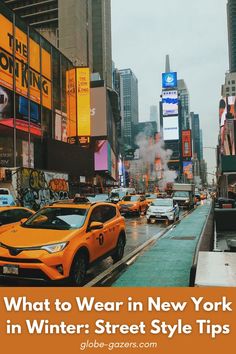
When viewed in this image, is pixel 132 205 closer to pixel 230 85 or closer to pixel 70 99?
pixel 70 99

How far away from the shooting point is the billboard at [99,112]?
9262 cm

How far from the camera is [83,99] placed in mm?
49656

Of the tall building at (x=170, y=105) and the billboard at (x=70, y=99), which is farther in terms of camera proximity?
the tall building at (x=170, y=105)

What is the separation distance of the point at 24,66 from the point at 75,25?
59.4 m

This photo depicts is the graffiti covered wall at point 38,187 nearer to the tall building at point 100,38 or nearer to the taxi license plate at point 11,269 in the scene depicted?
the taxi license plate at point 11,269

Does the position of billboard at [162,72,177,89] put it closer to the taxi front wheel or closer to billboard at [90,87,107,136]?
billboard at [90,87,107,136]

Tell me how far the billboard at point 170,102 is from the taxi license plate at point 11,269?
178752 mm

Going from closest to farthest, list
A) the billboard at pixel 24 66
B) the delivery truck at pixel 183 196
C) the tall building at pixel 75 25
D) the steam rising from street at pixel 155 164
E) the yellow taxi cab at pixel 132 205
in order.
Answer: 1. the yellow taxi cab at pixel 132 205
2. the billboard at pixel 24 66
3. the delivery truck at pixel 183 196
4. the tall building at pixel 75 25
5. the steam rising from street at pixel 155 164

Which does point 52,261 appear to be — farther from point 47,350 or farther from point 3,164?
point 3,164

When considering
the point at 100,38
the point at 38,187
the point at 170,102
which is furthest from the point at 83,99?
the point at 170,102

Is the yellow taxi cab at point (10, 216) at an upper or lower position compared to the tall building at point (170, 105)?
lower

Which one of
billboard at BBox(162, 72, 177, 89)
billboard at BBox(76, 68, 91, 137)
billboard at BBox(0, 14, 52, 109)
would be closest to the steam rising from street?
billboard at BBox(162, 72, 177, 89)

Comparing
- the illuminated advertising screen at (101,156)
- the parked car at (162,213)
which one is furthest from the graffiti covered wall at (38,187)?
the illuminated advertising screen at (101,156)

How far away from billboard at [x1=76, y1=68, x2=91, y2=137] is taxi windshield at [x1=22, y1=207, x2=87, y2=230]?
4162cm
